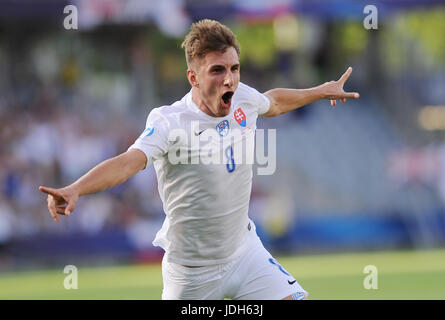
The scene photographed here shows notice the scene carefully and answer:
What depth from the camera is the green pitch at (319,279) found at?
12852 mm

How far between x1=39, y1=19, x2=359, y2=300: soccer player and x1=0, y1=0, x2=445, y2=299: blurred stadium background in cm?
608

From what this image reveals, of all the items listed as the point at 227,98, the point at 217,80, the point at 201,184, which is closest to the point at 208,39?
the point at 217,80

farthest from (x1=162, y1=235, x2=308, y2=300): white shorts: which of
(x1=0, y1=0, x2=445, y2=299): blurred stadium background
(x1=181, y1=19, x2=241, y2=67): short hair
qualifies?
(x1=0, y1=0, x2=445, y2=299): blurred stadium background

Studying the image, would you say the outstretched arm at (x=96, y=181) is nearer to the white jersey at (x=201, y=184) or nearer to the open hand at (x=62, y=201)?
the open hand at (x=62, y=201)

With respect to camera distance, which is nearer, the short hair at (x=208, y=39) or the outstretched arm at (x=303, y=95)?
the short hair at (x=208, y=39)

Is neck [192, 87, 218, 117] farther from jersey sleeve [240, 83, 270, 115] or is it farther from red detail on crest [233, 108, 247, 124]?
jersey sleeve [240, 83, 270, 115]

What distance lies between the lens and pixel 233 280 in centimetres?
683

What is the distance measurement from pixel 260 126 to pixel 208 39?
15.1 meters

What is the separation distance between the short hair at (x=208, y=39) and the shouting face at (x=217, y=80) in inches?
1.5

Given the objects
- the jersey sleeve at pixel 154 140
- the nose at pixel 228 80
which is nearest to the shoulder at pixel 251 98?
the nose at pixel 228 80

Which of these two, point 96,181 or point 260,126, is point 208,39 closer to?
point 96,181

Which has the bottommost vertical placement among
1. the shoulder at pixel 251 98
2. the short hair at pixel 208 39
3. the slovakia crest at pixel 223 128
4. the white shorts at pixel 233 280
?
the white shorts at pixel 233 280

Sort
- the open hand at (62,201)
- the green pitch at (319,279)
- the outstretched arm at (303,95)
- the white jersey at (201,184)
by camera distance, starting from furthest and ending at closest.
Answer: the green pitch at (319,279), the outstretched arm at (303,95), the white jersey at (201,184), the open hand at (62,201)

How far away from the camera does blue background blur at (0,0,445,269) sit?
1870 cm
